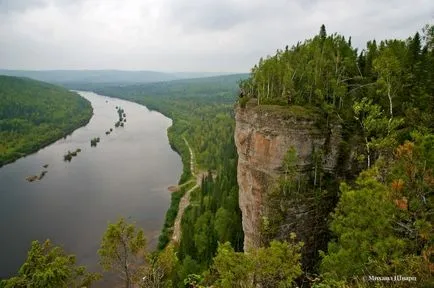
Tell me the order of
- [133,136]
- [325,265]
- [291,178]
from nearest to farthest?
[325,265], [291,178], [133,136]

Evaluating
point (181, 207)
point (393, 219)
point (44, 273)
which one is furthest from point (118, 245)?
point (181, 207)

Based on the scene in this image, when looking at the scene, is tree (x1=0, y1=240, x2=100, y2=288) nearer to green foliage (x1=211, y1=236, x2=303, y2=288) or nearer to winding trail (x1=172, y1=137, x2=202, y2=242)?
green foliage (x1=211, y1=236, x2=303, y2=288)

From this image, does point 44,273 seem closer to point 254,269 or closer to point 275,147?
point 254,269

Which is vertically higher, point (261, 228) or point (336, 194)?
point (336, 194)

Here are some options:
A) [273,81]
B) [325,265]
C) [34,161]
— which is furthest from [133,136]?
[325,265]

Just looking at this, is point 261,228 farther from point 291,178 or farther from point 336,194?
point 336,194

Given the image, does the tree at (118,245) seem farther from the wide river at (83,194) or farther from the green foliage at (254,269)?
the wide river at (83,194)

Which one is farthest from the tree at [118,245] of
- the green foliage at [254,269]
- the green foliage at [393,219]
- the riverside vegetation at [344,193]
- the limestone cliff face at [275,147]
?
the green foliage at [393,219]

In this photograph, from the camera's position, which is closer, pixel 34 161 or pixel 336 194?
pixel 336 194
